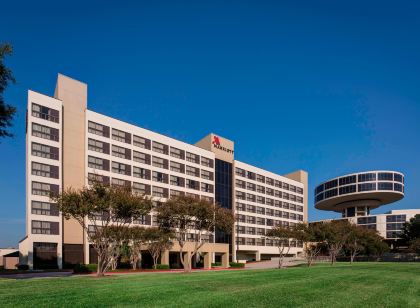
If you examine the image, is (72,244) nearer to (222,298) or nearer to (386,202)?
(222,298)

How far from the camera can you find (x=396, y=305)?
45.8 feet

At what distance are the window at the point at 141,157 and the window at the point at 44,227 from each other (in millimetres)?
22045

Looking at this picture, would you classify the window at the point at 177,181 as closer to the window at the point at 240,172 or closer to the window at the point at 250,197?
the window at the point at 240,172

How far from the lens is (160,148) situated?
3396 inches

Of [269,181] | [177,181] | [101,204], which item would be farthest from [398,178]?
[101,204]

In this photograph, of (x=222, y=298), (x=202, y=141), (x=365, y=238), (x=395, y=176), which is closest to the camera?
(x=222, y=298)

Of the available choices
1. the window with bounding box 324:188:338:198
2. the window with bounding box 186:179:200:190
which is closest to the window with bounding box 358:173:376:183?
the window with bounding box 324:188:338:198

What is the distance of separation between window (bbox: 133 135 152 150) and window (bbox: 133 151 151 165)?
176 centimetres

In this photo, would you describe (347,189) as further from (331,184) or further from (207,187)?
(207,187)

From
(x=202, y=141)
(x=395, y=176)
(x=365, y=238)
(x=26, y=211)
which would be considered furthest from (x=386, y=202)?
(x=26, y=211)

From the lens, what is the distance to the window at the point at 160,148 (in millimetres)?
84981

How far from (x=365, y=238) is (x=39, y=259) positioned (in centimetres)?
6982

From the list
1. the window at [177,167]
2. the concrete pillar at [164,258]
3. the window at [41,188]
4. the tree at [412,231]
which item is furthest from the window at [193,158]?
the tree at [412,231]

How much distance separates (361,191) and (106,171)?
376 ft
